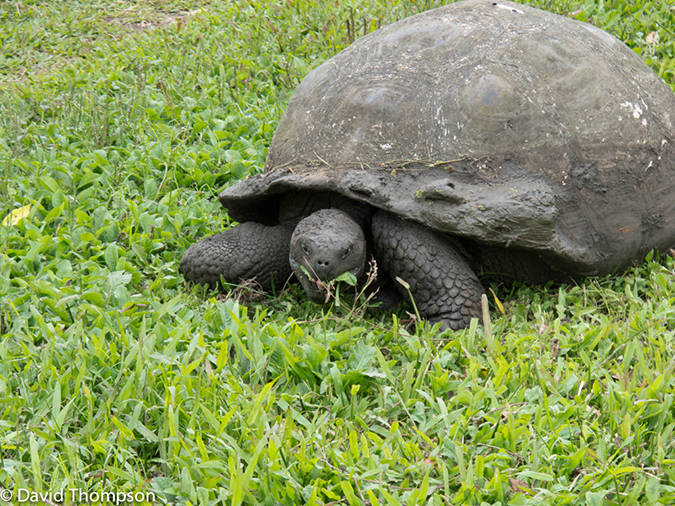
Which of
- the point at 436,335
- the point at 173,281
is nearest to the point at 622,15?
the point at 436,335

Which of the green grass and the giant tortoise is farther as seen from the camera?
the giant tortoise

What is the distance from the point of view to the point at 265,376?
2703mm

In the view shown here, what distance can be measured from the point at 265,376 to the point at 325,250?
0.66 metres

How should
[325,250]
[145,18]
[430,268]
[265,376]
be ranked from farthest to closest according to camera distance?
[145,18] → [430,268] → [325,250] → [265,376]

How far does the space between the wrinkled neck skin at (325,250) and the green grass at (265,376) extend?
0.71ft

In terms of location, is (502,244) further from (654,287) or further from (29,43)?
(29,43)

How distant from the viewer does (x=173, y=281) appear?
3.67m

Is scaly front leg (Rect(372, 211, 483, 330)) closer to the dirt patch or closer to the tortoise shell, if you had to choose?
the tortoise shell

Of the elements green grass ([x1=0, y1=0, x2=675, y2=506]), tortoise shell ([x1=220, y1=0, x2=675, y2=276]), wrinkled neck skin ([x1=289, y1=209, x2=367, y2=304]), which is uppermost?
tortoise shell ([x1=220, y1=0, x2=675, y2=276])

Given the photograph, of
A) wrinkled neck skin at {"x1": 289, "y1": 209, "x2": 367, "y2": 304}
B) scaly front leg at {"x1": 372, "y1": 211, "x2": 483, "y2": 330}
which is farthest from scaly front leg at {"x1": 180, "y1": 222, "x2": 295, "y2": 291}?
scaly front leg at {"x1": 372, "y1": 211, "x2": 483, "y2": 330}

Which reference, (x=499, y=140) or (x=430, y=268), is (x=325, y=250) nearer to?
(x=430, y=268)

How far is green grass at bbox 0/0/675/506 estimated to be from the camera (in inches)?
84.5

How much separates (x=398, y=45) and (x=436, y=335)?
1.53 metres

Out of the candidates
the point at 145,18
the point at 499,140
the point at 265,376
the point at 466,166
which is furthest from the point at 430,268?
the point at 145,18
